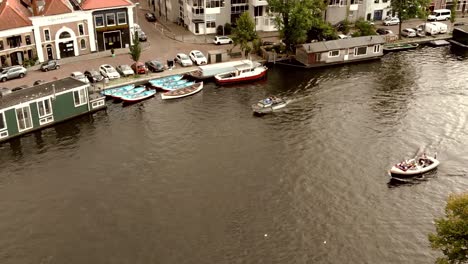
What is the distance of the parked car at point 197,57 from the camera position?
10400 centimetres

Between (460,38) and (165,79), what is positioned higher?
(460,38)

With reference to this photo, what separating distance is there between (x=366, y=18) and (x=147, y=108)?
64.3 m

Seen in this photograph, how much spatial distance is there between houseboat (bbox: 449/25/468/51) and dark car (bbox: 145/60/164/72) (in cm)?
6346

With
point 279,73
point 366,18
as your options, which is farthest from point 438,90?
point 366,18

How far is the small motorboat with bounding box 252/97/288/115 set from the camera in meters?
84.8

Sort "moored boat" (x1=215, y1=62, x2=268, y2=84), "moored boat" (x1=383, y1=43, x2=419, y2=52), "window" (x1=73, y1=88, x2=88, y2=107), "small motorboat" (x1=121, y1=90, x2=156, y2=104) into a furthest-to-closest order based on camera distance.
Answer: "moored boat" (x1=383, y1=43, x2=419, y2=52)
"moored boat" (x1=215, y1=62, x2=268, y2=84)
"small motorboat" (x1=121, y1=90, x2=156, y2=104)
"window" (x1=73, y1=88, x2=88, y2=107)

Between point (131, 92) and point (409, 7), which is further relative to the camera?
point (409, 7)

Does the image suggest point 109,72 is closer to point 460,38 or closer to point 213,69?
point 213,69

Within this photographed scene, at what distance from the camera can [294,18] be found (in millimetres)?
104188

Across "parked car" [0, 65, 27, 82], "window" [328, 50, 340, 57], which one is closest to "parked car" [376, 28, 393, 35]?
"window" [328, 50, 340, 57]

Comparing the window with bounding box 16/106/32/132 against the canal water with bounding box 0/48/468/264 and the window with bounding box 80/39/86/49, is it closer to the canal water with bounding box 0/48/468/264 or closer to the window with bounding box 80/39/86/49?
the canal water with bounding box 0/48/468/264

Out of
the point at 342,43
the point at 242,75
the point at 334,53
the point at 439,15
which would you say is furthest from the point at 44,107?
the point at 439,15

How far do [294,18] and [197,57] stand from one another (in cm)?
2001

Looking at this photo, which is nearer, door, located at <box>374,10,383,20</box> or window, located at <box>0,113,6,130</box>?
window, located at <box>0,113,6,130</box>
